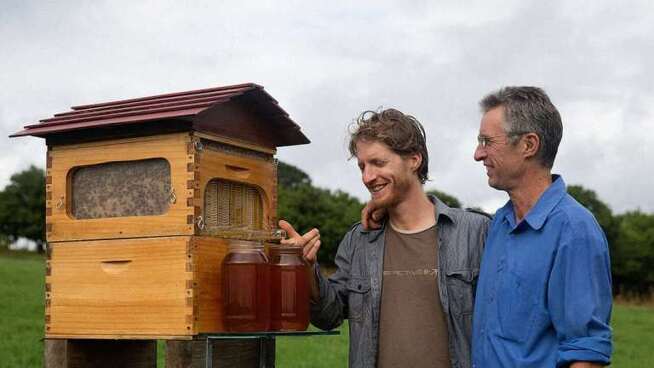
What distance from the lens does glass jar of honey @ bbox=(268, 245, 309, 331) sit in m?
5.54

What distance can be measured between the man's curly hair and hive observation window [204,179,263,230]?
1013mm

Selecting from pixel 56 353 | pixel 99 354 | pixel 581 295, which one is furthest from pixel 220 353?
pixel 581 295

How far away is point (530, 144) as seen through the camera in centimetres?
438

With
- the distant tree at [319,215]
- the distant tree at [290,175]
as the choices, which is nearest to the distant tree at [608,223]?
the distant tree at [319,215]

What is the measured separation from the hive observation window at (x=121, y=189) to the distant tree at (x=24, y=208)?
161 ft

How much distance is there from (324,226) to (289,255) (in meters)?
41.2

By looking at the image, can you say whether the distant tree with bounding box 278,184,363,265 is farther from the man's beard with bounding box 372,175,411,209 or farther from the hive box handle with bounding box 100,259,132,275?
the man's beard with bounding box 372,175,411,209

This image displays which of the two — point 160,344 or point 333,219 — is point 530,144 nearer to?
point 160,344

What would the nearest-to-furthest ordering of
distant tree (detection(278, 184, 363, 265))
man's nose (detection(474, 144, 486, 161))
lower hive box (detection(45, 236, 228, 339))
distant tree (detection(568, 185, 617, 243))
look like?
man's nose (detection(474, 144, 486, 161)) → lower hive box (detection(45, 236, 228, 339)) → distant tree (detection(278, 184, 363, 265)) → distant tree (detection(568, 185, 617, 243))

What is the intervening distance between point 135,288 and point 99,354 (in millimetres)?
937

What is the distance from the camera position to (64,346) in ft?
20.2

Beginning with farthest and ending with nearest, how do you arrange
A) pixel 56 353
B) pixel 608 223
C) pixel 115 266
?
pixel 608 223
pixel 56 353
pixel 115 266

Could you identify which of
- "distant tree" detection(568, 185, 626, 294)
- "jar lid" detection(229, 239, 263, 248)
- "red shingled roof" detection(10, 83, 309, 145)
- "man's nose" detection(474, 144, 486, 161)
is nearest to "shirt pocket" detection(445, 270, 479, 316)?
"man's nose" detection(474, 144, 486, 161)

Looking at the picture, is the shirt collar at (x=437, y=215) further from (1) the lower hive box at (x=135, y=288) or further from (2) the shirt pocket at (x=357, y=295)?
(1) the lower hive box at (x=135, y=288)
